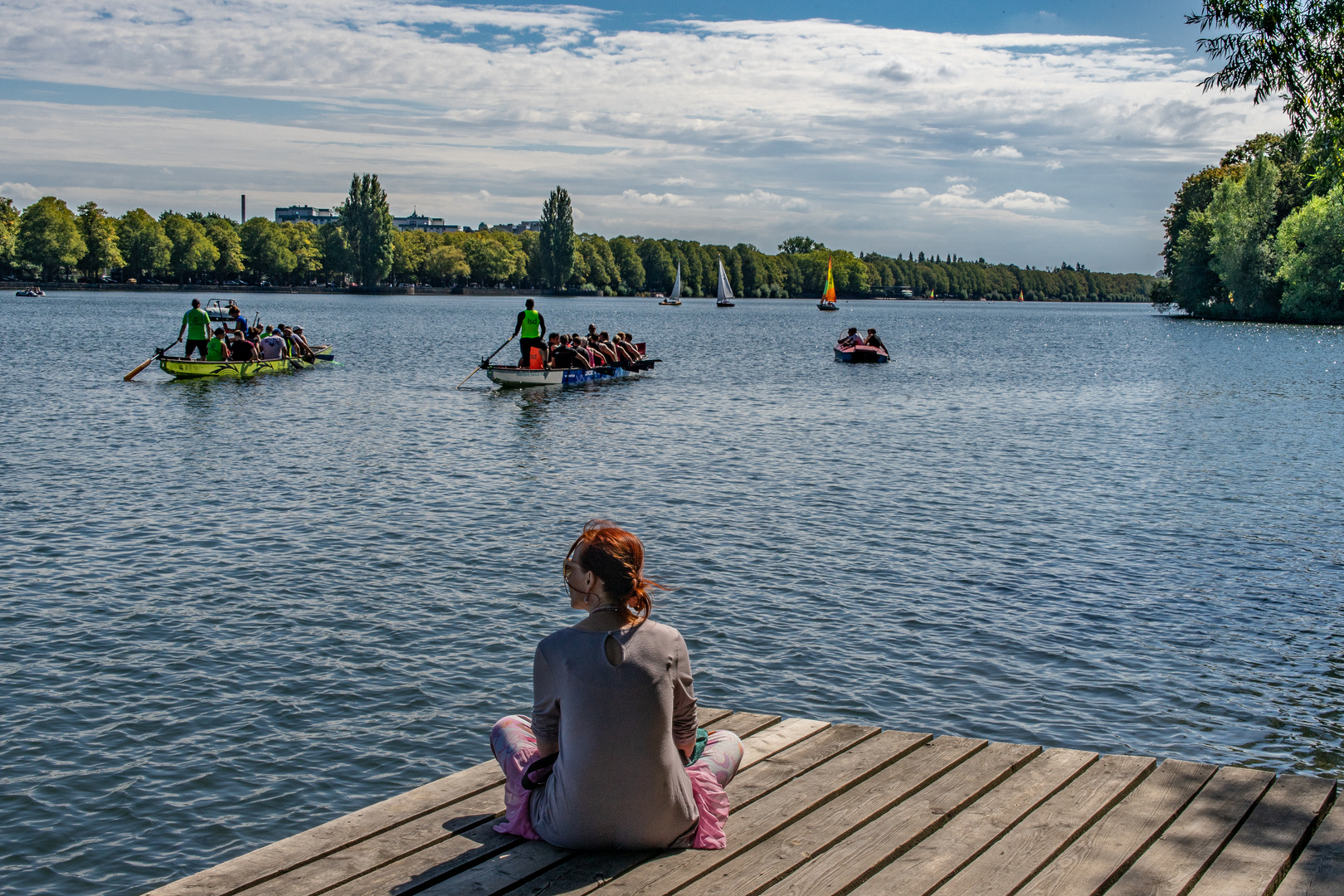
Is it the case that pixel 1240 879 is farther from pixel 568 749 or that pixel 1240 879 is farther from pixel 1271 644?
pixel 1271 644

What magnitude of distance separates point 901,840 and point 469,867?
5.52 ft

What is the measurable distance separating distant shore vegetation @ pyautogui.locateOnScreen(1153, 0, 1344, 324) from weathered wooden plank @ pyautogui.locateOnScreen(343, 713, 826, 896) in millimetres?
11325

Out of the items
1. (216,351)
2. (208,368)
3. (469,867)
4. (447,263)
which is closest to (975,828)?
(469,867)

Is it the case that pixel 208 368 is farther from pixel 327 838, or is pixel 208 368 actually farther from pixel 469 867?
pixel 469 867

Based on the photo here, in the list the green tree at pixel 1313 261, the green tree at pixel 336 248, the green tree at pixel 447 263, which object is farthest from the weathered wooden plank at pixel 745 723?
the green tree at pixel 447 263

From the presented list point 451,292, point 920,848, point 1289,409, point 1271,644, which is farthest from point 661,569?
point 451,292

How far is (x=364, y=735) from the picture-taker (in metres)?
7.83

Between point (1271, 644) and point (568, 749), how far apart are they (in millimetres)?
8269

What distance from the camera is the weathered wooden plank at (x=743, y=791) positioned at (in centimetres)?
414

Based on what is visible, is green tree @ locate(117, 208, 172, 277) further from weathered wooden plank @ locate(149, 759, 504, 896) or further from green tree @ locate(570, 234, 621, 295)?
weathered wooden plank @ locate(149, 759, 504, 896)

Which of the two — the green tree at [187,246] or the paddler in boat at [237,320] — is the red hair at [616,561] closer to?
the paddler in boat at [237,320]

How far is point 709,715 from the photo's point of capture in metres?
6.29

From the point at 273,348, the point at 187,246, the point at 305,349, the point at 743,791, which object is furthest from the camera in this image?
the point at 187,246

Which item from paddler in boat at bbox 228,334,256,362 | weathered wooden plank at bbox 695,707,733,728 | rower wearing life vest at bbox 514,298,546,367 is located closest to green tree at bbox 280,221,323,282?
paddler in boat at bbox 228,334,256,362
